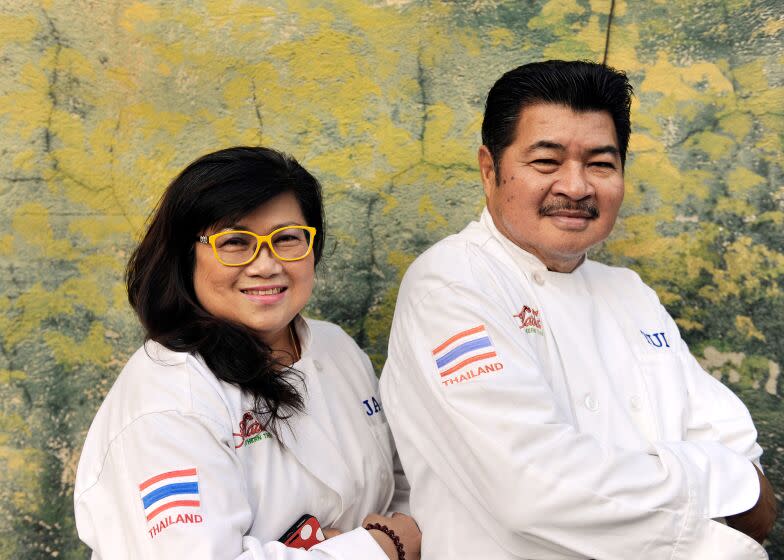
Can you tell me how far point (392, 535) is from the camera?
229 cm

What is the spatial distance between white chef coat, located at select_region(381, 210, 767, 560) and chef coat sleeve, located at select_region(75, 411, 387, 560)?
0.34m

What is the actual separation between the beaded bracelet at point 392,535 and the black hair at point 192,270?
14.4 inches

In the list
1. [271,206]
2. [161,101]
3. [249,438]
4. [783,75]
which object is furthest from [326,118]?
[783,75]

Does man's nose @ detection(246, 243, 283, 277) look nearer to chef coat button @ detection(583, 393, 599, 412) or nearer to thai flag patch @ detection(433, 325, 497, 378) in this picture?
thai flag patch @ detection(433, 325, 497, 378)

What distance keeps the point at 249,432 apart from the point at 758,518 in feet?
4.41

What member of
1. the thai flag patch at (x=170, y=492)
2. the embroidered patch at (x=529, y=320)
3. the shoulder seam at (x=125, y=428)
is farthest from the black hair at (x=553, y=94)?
the thai flag patch at (x=170, y=492)

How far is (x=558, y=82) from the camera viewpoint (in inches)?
97.6

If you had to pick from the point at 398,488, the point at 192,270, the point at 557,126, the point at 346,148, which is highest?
the point at 557,126

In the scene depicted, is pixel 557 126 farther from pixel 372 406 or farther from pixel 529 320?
pixel 372 406

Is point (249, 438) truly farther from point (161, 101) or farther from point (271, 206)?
point (161, 101)

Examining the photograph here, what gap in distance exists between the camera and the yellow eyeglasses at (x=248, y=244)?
88.5 inches

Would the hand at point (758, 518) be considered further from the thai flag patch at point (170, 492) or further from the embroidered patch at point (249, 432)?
the thai flag patch at point (170, 492)

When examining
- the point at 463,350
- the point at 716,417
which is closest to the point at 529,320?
the point at 463,350

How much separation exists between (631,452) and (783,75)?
1.89m
